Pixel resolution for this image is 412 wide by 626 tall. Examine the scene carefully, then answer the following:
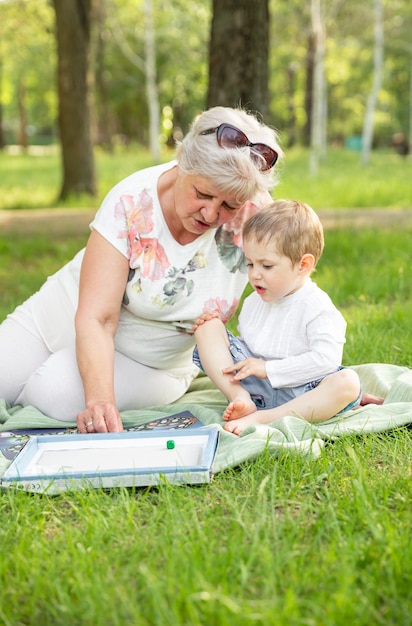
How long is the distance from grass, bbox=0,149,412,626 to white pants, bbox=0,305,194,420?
2.83 feet

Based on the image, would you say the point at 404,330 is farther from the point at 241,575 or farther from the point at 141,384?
the point at 241,575

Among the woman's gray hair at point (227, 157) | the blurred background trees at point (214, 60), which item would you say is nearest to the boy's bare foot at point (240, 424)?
the woman's gray hair at point (227, 157)

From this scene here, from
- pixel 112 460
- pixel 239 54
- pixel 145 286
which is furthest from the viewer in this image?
pixel 239 54

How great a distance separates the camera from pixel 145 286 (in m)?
3.18

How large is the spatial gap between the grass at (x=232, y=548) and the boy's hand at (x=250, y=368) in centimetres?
43

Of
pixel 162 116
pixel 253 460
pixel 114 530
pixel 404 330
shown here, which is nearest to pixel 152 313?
pixel 253 460

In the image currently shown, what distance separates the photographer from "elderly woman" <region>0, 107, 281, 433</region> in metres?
2.89

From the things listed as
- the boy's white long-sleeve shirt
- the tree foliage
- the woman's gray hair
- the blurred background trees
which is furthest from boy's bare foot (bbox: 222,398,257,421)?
the tree foliage

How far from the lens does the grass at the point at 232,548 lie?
1671 mm

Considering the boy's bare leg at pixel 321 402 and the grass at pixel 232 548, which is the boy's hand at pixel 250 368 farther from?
the grass at pixel 232 548

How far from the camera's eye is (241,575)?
5.89 ft

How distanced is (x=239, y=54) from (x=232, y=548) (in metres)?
4.69

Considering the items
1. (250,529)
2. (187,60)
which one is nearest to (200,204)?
(250,529)

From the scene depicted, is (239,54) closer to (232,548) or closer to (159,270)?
(159,270)
